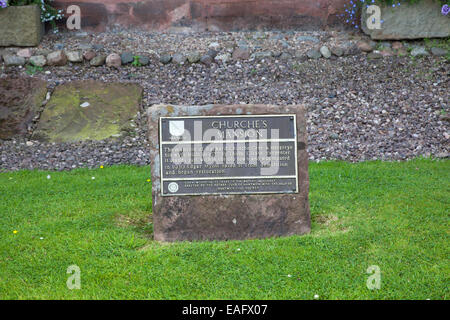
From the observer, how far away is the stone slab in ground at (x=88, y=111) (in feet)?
24.9

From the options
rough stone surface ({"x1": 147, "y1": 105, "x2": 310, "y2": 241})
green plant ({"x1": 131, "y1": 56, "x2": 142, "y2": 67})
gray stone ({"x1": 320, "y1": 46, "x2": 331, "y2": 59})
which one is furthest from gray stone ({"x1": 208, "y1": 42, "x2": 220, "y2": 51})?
rough stone surface ({"x1": 147, "y1": 105, "x2": 310, "y2": 241})

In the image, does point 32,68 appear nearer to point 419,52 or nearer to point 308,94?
point 308,94

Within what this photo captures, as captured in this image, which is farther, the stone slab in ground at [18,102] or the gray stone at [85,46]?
the gray stone at [85,46]

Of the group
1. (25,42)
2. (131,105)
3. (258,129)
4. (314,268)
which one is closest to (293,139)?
(258,129)

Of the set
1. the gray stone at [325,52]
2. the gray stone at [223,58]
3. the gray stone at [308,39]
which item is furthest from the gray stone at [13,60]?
the gray stone at [325,52]

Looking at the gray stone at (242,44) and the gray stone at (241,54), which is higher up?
the gray stone at (242,44)

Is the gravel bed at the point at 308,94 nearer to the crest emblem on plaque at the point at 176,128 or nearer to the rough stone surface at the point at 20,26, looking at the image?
the rough stone surface at the point at 20,26

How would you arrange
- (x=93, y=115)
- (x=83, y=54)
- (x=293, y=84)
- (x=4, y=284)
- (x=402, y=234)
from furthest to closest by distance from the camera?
1. (x=83, y=54)
2. (x=293, y=84)
3. (x=93, y=115)
4. (x=402, y=234)
5. (x=4, y=284)

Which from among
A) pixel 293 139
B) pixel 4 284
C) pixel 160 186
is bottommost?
pixel 4 284

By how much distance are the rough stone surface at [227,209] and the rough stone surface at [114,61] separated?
5.19 metres

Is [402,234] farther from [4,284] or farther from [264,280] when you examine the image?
[4,284]

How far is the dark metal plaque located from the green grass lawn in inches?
19.3

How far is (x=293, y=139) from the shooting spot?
4383 millimetres

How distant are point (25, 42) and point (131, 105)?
2.87 metres
